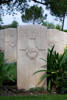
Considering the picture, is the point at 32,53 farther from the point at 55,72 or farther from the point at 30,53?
the point at 55,72

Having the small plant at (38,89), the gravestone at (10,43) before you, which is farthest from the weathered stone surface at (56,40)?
the small plant at (38,89)

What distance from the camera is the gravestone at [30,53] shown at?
278 inches

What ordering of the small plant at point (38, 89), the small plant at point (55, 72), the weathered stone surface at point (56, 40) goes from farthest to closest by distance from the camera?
the weathered stone surface at point (56, 40), the small plant at point (38, 89), the small plant at point (55, 72)

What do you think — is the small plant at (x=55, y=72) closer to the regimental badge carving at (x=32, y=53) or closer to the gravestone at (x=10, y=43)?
the regimental badge carving at (x=32, y=53)

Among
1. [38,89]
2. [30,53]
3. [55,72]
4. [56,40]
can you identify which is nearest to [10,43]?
[56,40]

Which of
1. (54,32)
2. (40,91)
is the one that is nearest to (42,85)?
(40,91)

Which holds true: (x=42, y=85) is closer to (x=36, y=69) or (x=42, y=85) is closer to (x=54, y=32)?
(x=36, y=69)

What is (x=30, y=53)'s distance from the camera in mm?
7066

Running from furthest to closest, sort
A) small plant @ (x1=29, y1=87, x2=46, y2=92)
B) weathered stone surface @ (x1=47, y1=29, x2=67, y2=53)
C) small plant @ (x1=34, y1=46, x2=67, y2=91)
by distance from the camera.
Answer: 1. weathered stone surface @ (x1=47, y1=29, x2=67, y2=53)
2. small plant @ (x1=29, y1=87, x2=46, y2=92)
3. small plant @ (x1=34, y1=46, x2=67, y2=91)

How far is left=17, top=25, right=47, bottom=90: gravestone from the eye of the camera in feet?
23.2

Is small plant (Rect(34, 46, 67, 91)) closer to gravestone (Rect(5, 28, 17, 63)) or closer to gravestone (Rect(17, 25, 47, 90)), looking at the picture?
gravestone (Rect(17, 25, 47, 90))

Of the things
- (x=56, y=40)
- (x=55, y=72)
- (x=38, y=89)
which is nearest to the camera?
(x=55, y=72)

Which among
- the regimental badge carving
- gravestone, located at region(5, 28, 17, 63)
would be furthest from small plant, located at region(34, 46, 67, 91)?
gravestone, located at region(5, 28, 17, 63)

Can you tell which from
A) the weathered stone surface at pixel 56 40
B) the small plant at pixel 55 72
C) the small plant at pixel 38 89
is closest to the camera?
the small plant at pixel 55 72
